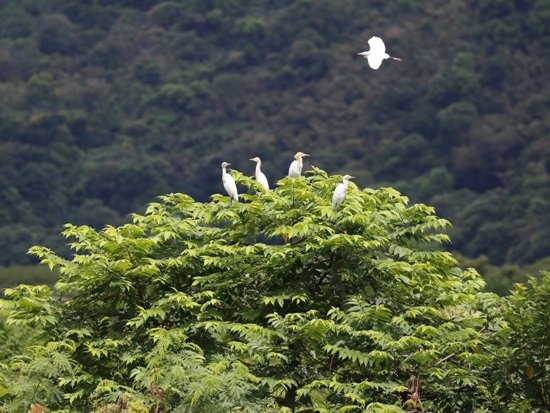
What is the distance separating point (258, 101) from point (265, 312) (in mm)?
71476

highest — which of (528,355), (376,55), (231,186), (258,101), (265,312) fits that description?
(258,101)

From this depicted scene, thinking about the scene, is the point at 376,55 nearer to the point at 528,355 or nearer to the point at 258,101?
the point at 528,355

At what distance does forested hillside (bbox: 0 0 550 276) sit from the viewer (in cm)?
7669

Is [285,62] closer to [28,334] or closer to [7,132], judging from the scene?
[7,132]

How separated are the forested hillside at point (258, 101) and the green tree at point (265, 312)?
54606 mm

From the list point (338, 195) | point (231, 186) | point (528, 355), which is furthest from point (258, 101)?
point (528, 355)

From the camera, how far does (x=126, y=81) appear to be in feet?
287

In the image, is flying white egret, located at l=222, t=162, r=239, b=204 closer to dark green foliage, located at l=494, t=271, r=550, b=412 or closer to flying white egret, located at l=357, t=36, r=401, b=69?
dark green foliage, located at l=494, t=271, r=550, b=412

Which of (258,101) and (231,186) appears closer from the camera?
(231,186)

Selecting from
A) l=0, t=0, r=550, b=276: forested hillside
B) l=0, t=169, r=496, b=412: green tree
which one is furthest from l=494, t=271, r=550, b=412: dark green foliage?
l=0, t=0, r=550, b=276: forested hillside

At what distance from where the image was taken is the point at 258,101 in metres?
86.5

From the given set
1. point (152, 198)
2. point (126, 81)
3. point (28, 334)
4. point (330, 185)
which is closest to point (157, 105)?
point (126, 81)

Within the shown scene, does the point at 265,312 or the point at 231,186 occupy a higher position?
the point at 231,186

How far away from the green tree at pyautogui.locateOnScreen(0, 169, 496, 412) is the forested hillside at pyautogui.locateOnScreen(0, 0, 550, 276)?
5461cm
